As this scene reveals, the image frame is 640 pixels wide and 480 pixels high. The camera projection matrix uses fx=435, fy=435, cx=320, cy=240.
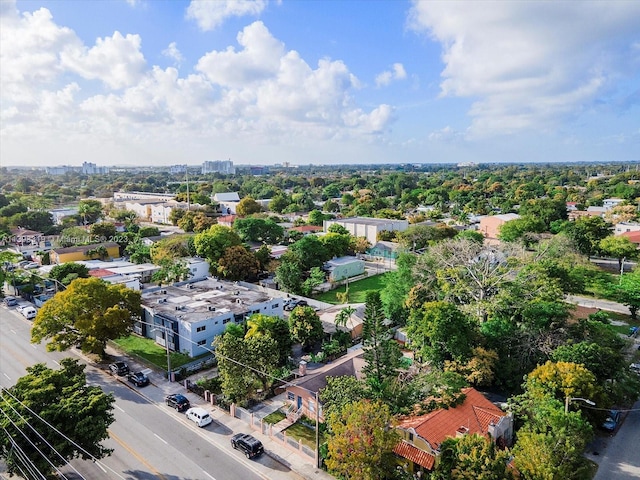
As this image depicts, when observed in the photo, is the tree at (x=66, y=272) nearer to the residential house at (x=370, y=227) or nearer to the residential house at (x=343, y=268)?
the residential house at (x=343, y=268)

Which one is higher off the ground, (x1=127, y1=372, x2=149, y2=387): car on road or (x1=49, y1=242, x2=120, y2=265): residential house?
(x1=49, y1=242, x2=120, y2=265): residential house

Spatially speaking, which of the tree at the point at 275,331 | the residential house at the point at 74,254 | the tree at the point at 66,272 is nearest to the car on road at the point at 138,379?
the tree at the point at 275,331

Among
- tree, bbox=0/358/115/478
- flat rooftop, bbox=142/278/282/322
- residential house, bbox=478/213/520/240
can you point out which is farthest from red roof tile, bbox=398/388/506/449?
residential house, bbox=478/213/520/240

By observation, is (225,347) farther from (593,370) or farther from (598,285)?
(598,285)

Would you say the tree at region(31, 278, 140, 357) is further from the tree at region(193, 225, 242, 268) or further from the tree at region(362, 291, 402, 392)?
the tree at region(193, 225, 242, 268)

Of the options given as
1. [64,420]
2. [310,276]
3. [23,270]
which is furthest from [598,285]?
[23,270]

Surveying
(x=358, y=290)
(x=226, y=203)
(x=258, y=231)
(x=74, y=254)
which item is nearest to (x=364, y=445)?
(x=358, y=290)

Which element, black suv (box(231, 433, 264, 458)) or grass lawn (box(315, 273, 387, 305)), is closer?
black suv (box(231, 433, 264, 458))
